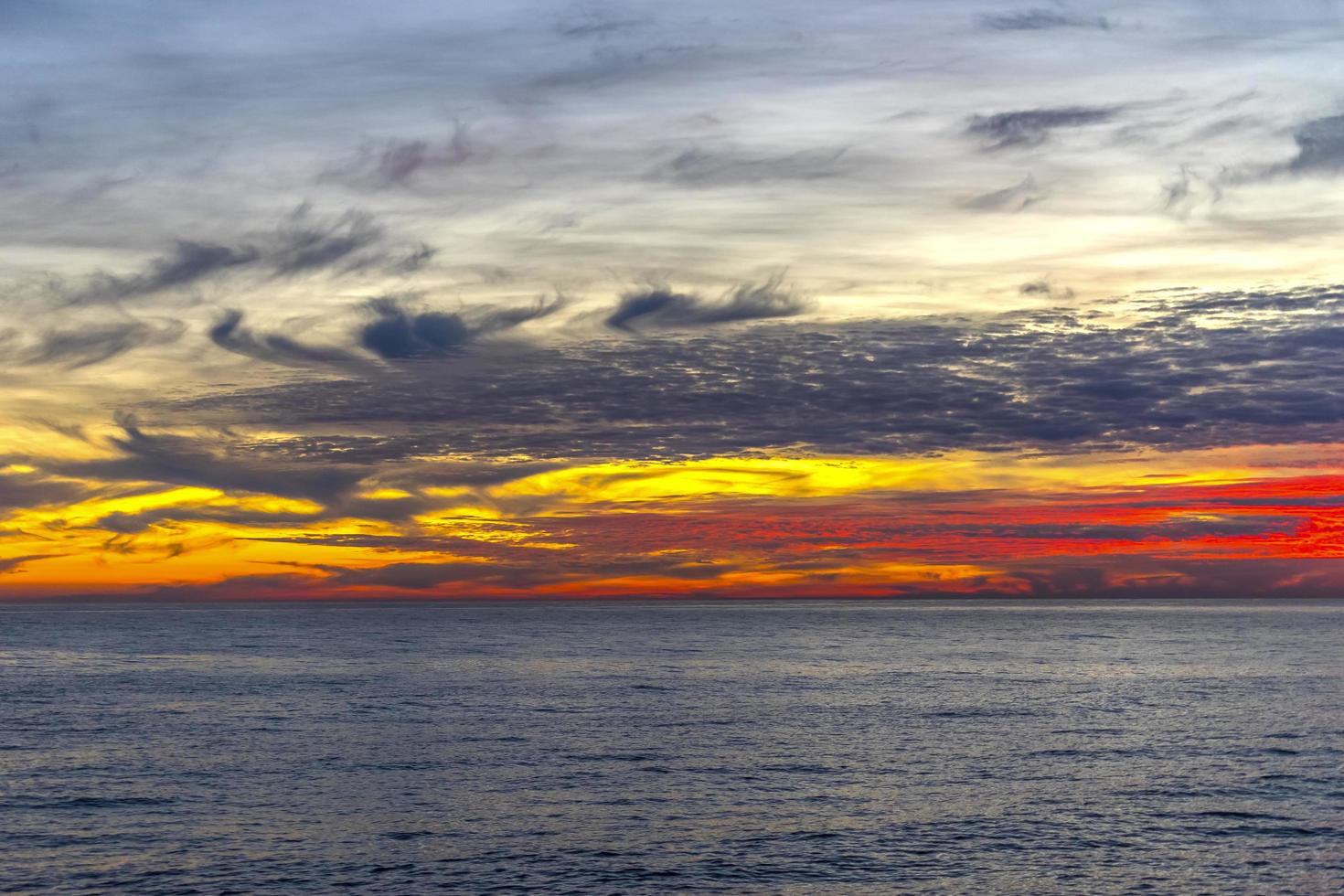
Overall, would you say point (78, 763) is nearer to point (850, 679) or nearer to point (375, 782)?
point (375, 782)

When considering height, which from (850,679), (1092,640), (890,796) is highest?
(890,796)

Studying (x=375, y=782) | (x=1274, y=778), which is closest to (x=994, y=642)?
(x=1274, y=778)

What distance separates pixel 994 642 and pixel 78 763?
153 meters

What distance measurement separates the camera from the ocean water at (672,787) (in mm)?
39062

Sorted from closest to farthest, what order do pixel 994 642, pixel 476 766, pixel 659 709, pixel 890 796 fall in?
pixel 890 796, pixel 476 766, pixel 659 709, pixel 994 642

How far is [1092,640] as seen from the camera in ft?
642

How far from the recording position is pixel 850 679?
110 meters

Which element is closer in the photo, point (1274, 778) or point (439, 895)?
point (439, 895)

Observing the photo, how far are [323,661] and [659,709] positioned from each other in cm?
7273

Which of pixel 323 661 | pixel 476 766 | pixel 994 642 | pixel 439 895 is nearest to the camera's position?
pixel 439 895

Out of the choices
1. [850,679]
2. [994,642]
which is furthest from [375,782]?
[994,642]

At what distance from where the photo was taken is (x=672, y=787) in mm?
52031

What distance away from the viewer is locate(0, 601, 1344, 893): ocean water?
39062 millimetres

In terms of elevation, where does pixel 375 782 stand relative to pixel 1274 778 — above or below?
above
